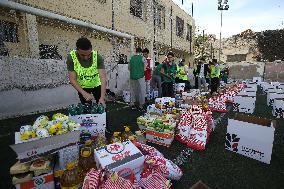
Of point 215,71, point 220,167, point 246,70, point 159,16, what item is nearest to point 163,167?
point 220,167

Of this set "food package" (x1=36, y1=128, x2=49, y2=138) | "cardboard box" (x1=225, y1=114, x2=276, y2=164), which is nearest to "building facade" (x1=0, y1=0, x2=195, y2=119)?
"food package" (x1=36, y1=128, x2=49, y2=138)

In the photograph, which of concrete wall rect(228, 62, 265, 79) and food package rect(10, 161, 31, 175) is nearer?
food package rect(10, 161, 31, 175)

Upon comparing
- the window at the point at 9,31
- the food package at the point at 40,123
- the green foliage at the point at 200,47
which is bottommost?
the food package at the point at 40,123

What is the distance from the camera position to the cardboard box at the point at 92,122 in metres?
3.08

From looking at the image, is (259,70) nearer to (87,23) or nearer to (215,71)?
(215,71)

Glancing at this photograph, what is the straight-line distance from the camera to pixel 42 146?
7.10 ft

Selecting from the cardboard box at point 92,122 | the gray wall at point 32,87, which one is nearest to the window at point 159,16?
the gray wall at point 32,87

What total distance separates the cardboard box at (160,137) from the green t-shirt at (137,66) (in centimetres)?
312

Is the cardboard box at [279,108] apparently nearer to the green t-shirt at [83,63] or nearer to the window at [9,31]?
the green t-shirt at [83,63]

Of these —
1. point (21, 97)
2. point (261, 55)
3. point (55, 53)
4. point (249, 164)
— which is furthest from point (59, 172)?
point (261, 55)

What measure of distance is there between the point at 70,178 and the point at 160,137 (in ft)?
6.12

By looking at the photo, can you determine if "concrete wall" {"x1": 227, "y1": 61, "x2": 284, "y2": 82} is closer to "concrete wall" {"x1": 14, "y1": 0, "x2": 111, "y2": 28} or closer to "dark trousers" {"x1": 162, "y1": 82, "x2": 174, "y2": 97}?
"dark trousers" {"x1": 162, "y1": 82, "x2": 174, "y2": 97}

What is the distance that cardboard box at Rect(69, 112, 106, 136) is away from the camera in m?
3.08

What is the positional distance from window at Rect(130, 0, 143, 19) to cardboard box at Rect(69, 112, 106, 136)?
36.0 feet
